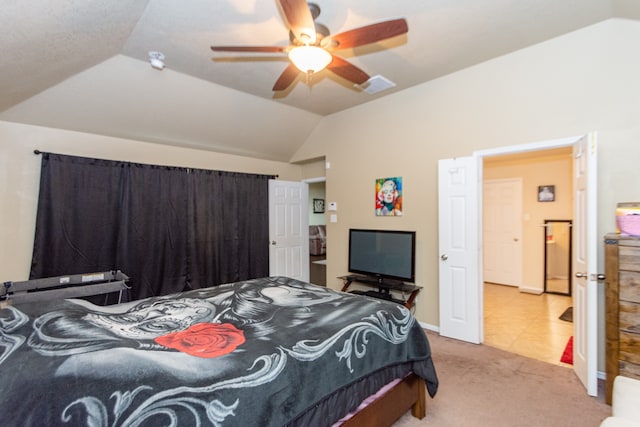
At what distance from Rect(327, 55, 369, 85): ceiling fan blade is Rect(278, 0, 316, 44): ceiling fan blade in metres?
0.34

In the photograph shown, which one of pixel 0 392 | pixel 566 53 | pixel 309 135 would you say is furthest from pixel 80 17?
pixel 566 53

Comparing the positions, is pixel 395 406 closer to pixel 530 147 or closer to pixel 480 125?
pixel 530 147

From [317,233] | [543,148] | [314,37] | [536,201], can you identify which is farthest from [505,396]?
[317,233]

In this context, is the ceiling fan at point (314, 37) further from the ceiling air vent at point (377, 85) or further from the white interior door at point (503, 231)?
the white interior door at point (503, 231)

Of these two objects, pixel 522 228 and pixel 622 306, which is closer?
pixel 622 306

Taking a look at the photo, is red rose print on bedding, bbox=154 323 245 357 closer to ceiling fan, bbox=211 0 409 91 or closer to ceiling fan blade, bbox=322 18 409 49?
ceiling fan, bbox=211 0 409 91

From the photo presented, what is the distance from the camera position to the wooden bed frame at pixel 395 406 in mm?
1691

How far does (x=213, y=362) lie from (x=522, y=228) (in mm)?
6073

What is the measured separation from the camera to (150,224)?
13.3 ft

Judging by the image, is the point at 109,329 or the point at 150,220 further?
the point at 150,220

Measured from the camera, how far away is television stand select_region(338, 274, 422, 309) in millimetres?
3748

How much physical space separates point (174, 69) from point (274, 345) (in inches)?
125

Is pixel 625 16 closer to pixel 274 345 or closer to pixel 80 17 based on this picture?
pixel 274 345

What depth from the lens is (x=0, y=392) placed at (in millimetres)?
1039
